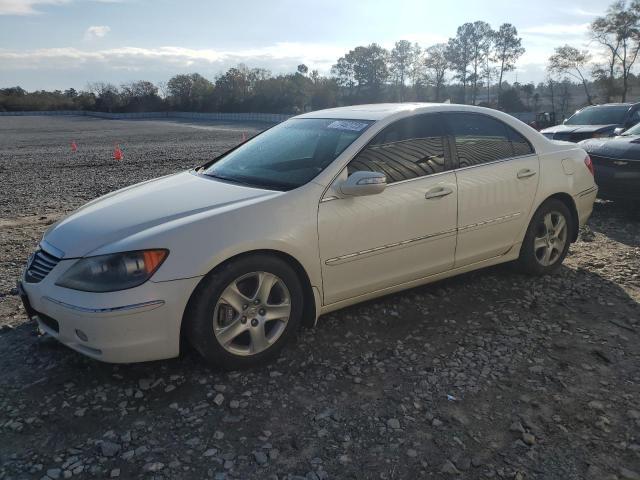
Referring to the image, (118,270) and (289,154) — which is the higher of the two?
(289,154)

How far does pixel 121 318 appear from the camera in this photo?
3.03 m

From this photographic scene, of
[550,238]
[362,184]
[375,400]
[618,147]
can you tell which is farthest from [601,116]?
[375,400]

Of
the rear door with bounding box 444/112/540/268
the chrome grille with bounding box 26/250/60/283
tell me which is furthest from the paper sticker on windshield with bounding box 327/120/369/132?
the chrome grille with bounding box 26/250/60/283

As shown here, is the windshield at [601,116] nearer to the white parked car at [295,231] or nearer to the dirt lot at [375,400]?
the white parked car at [295,231]

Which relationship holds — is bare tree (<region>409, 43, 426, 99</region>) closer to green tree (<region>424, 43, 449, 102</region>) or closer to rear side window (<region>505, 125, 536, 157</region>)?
green tree (<region>424, 43, 449, 102</region>)

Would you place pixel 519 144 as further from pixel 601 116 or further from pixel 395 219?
pixel 601 116

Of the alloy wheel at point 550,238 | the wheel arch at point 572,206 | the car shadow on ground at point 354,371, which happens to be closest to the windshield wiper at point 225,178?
the car shadow on ground at point 354,371

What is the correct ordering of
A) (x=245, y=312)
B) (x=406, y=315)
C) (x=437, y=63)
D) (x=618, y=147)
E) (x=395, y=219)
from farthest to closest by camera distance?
(x=437, y=63) → (x=618, y=147) → (x=406, y=315) → (x=395, y=219) → (x=245, y=312)

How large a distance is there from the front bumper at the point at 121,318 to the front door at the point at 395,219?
40.5 inches

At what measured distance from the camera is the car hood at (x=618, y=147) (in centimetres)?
741

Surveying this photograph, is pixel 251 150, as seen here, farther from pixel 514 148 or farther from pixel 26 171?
pixel 26 171

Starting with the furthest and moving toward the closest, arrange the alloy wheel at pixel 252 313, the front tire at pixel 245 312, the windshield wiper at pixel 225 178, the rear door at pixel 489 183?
1. the rear door at pixel 489 183
2. the windshield wiper at pixel 225 178
3. the alloy wheel at pixel 252 313
4. the front tire at pixel 245 312

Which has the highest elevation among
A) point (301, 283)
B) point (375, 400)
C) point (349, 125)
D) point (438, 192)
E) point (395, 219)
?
point (349, 125)

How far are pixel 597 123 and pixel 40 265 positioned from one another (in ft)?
42.0
